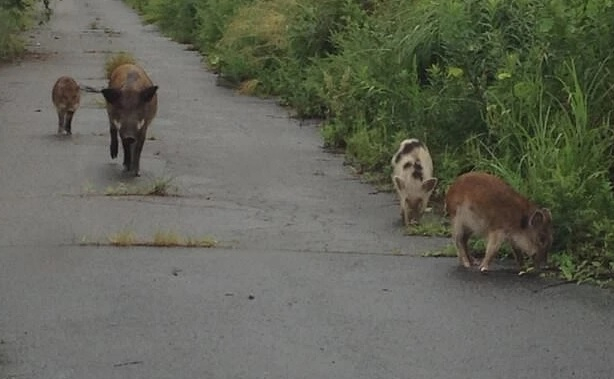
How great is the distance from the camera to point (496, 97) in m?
12.9

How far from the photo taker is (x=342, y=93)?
56.2 feet

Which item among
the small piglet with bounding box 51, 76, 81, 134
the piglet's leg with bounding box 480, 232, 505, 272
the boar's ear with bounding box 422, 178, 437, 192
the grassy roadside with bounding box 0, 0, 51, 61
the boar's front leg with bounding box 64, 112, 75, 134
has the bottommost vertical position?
the grassy roadside with bounding box 0, 0, 51, 61

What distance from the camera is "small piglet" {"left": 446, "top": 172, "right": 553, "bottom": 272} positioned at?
993 cm

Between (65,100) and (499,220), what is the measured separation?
896 cm

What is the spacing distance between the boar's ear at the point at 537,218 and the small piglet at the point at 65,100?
914 centimetres

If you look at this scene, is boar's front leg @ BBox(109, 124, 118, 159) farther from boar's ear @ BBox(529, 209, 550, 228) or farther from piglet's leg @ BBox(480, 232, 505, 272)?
boar's ear @ BBox(529, 209, 550, 228)

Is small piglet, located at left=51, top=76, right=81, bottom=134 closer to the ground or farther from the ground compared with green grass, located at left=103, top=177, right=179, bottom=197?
closer to the ground

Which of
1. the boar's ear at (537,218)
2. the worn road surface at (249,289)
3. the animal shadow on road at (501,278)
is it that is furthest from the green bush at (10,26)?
the boar's ear at (537,218)

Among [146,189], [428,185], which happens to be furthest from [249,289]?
[146,189]

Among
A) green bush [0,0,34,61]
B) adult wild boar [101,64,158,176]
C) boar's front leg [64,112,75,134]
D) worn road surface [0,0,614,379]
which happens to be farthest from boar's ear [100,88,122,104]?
green bush [0,0,34,61]

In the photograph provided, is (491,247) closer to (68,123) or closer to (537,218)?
(537,218)

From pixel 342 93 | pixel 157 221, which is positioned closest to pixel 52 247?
pixel 157 221

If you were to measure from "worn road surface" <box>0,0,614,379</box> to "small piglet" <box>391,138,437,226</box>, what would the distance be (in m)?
0.24

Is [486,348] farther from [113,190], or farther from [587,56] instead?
[113,190]
